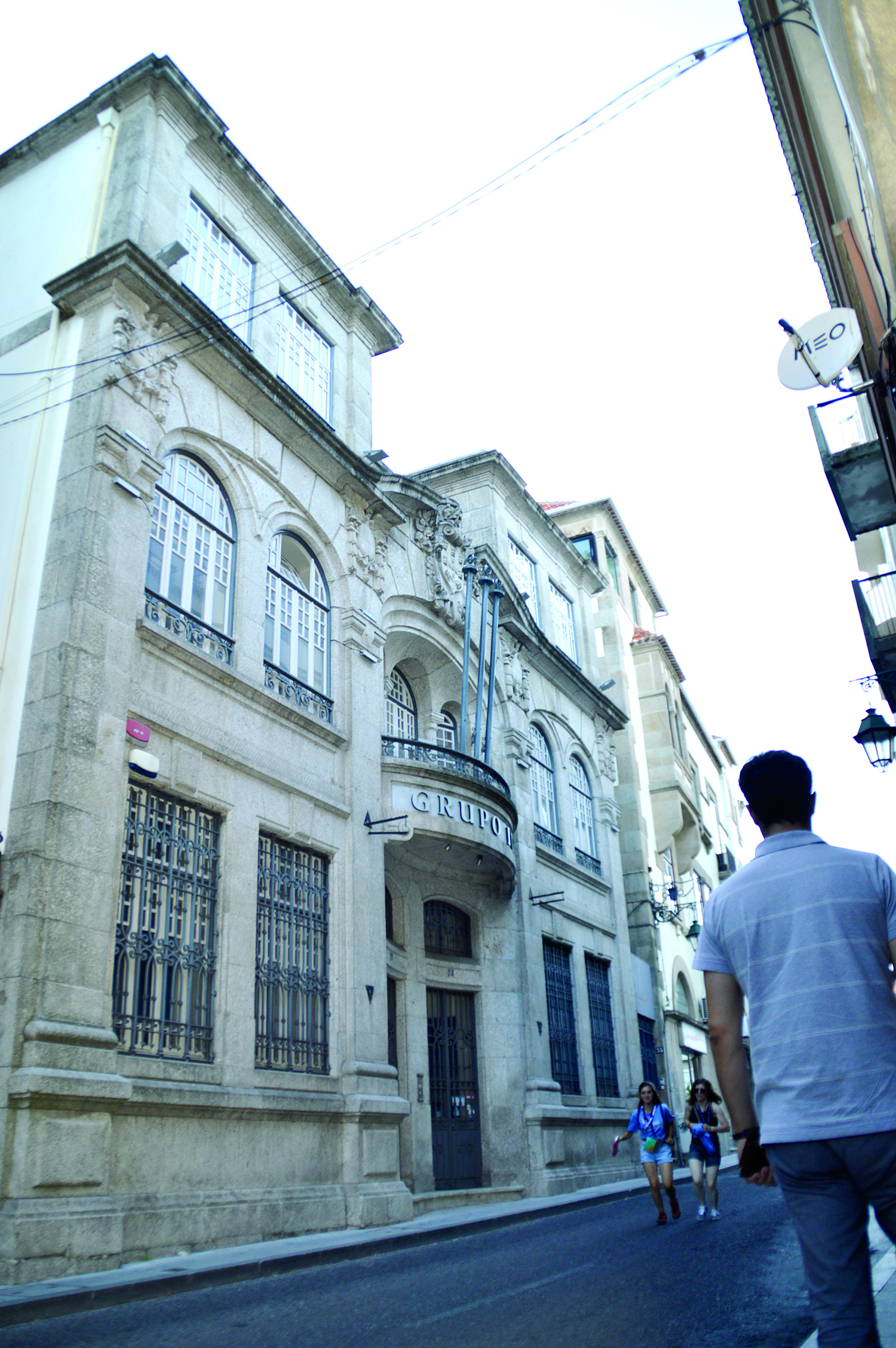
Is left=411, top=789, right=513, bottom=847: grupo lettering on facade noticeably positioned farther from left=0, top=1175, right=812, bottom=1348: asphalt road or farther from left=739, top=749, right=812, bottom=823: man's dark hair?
left=739, top=749, right=812, bottom=823: man's dark hair

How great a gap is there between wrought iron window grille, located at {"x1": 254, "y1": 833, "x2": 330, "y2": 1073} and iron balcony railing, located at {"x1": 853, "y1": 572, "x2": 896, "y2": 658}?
7553mm

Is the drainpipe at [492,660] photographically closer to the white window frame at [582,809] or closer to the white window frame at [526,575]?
the white window frame at [526,575]

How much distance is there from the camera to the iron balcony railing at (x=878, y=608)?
1249 centimetres

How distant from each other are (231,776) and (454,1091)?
8.32 meters

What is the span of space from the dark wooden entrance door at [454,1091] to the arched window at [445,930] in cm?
78

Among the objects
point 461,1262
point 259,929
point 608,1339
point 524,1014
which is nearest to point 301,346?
point 259,929

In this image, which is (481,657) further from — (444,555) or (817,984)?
(817,984)

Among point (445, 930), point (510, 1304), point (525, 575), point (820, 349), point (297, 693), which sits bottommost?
point (510, 1304)

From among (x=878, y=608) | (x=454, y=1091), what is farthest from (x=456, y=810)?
(x=878, y=608)

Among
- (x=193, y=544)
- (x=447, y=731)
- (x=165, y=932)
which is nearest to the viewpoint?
(x=165, y=932)

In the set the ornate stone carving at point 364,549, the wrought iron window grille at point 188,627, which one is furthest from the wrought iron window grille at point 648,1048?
the wrought iron window grille at point 188,627

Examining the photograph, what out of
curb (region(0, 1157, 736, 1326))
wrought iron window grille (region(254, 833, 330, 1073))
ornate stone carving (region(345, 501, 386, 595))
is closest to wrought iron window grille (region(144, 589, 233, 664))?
wrought iron window grille (region(254, 833, 330, 1073))

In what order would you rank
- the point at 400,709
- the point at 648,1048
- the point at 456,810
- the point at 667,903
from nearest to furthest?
→ the point at 456,810, the point at 400,709, the point at 648,1048, the point at 667,903

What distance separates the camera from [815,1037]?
8.87 feet
